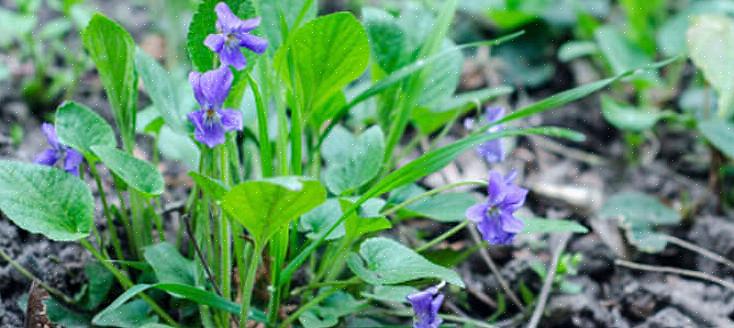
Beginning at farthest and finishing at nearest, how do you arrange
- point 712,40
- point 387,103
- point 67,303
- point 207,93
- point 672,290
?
point 712,40
point 672,290
point 387,103
point 67,303
point 207,93

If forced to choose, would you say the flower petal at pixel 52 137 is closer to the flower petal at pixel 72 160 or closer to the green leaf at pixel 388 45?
the flower petal at pixel 72 160

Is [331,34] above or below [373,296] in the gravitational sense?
above

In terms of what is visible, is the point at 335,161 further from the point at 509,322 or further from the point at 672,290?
the point at 672,290

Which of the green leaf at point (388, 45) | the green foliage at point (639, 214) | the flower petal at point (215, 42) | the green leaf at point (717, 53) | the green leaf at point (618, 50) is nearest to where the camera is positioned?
the flower petal at point (215, 42)

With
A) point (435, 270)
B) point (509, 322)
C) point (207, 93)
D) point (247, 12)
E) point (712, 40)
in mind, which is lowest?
point (509, 322)

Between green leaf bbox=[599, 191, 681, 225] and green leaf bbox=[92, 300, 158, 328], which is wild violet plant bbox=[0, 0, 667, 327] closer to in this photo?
green leaf bbox=[92, 300, 158, 328]

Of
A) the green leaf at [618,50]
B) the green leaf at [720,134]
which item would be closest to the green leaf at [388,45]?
the green leaf at [720,134]

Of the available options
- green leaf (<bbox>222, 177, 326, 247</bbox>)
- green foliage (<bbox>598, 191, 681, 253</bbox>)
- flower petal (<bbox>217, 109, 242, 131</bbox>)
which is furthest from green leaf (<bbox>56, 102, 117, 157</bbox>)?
green foliage (<bbox>598, 191, 681, 253</bbox>)

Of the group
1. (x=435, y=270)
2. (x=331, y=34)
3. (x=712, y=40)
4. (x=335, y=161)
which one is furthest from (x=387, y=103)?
(x=712, y=40)
